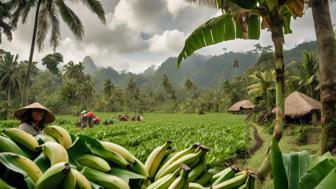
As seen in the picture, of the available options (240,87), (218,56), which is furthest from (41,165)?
(218,56)

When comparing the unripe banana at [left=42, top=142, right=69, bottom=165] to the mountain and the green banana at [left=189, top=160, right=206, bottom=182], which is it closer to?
the green banana at [left=189, top=160, right=206, bottom=182]

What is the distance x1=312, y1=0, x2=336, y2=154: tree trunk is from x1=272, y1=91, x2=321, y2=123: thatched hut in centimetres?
1657

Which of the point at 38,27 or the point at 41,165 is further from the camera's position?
the point at 38,27

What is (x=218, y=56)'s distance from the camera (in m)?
189

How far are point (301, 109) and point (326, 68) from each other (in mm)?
17182

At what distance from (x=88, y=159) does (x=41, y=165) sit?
0.15 m

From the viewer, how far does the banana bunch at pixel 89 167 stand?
94 centimetres

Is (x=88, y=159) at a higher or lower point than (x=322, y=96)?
lower

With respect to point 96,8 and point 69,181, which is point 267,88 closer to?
point 96,8

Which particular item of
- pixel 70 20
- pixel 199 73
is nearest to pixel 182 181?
pixel 70 20

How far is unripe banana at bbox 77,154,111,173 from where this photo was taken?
1132 millimetres

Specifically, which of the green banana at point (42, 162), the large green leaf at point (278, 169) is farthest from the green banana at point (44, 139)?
the large green leaf at point (278, 169)

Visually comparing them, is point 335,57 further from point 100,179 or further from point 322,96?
point 100,179

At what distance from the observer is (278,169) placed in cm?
107
